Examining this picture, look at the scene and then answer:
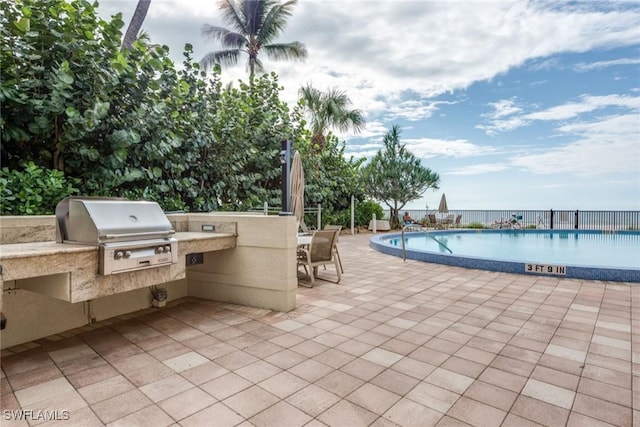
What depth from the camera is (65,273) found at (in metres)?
2.37

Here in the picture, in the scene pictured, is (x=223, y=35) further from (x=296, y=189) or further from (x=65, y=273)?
(x=65, y=273)

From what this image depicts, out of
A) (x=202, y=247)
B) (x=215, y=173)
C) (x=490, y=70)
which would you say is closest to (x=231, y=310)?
(x=202, y=247)

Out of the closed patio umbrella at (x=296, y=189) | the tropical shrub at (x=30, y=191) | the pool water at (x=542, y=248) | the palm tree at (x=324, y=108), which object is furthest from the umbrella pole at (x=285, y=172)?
the palm tree at (x=324, y=108)

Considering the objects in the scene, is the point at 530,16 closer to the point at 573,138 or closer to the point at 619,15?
the point at 619,15

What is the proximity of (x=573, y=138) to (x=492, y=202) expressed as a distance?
5.48m

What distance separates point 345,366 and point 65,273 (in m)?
2.12

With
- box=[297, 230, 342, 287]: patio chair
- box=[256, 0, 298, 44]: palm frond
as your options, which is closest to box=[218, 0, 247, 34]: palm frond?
box=[256, 0, 298, 44]: palm frond

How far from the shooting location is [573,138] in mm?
13875

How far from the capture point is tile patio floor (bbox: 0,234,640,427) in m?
1.88

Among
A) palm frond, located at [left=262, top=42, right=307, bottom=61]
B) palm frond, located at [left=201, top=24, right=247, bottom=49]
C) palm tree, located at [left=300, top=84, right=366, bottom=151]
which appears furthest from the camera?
palm tree, located at [left=300, top=84, right=366, bottom=151]

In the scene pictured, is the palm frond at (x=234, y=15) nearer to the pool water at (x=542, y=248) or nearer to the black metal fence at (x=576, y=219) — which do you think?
the black metal fence at (x=576, y=219)

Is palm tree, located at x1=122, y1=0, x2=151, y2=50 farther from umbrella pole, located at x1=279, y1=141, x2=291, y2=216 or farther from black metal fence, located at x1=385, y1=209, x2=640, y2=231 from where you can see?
black metal fence, located at x1=385, y1=209, x2=640, y2=231

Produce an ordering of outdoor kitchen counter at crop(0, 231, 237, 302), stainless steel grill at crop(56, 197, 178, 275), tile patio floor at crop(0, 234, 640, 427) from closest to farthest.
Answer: tile patio floor at crop(0, 234, 640, 427)
outdoor kitchen counter at crop(0, 231, 237, 302)
stainless steel grill at crop(56, 197, 178, 275)

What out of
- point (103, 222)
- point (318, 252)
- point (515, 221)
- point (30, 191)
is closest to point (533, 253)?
point (318, 252)
